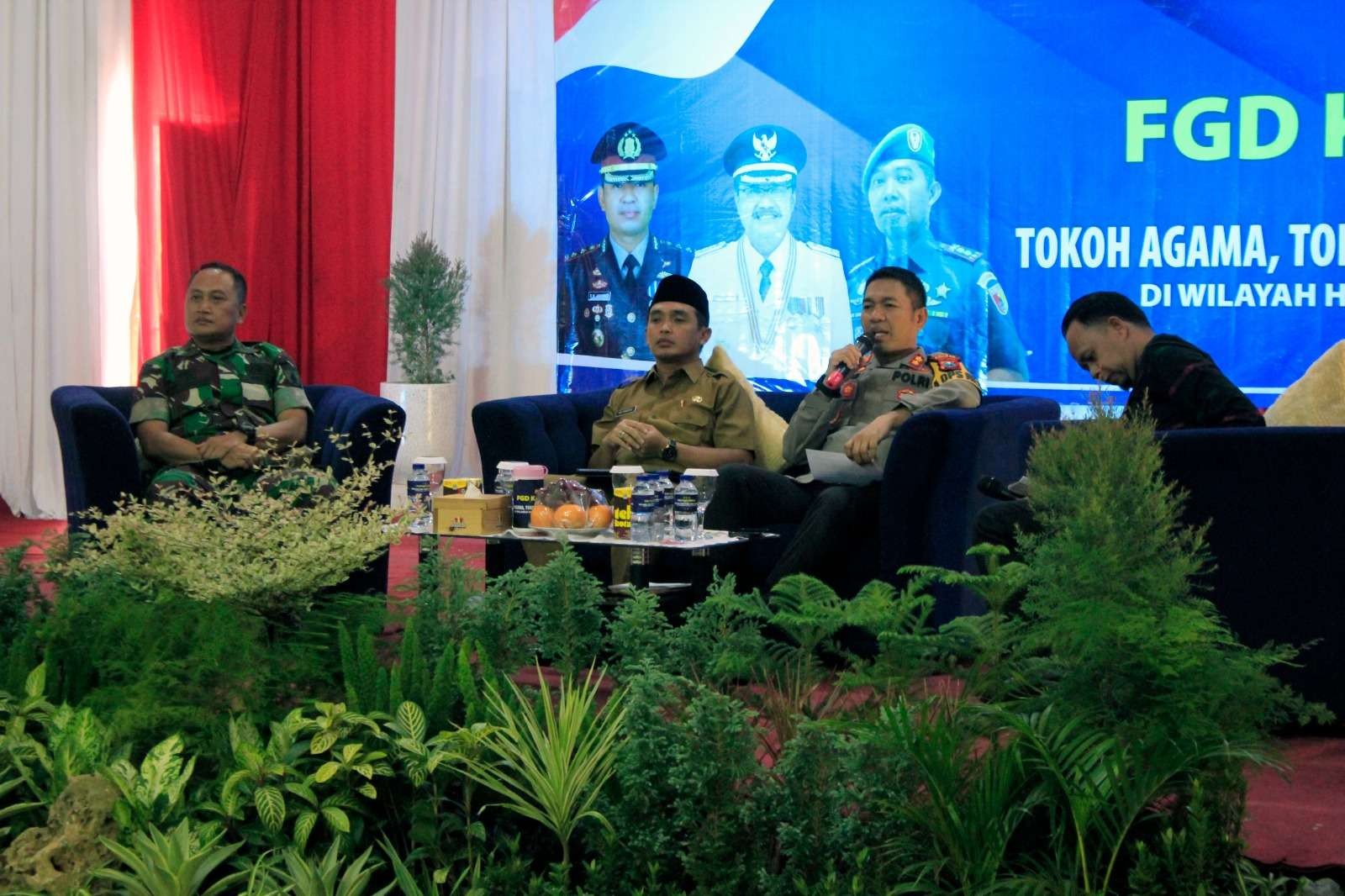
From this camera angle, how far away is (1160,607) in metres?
1.87

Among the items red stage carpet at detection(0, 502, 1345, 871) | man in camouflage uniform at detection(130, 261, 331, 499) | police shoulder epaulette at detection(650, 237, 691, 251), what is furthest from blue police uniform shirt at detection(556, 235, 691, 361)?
red stage carpet at detection(0, 502, 1345, 871)

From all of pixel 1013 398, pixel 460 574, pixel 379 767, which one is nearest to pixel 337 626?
pixel 460 574

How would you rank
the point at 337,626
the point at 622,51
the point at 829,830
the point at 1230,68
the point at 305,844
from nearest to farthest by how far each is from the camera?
the point at 829,830
the point at 305,844
the point at 337,626
the point at 1230,68
the point at 622,51

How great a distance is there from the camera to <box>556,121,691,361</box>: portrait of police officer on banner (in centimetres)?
724

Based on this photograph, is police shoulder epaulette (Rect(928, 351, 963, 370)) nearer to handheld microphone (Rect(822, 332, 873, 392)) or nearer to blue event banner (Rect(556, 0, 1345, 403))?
handheld microphone (Rect(822, 332, 873, 392))

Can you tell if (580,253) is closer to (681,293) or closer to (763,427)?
(681,293)

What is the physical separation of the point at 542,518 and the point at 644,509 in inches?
11.7

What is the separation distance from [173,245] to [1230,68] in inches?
205

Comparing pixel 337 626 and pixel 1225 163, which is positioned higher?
pixel 1225 163

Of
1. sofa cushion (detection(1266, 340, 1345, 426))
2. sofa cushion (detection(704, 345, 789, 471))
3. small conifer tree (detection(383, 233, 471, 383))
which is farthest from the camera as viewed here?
small conifer tree (detection(383, 233, 471, 383))

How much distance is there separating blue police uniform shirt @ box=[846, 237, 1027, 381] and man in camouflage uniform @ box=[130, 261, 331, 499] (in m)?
2.95

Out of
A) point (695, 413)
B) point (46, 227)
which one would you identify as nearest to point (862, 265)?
point (695, 413)

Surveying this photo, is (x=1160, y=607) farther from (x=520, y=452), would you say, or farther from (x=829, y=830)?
(x=520, y=452)

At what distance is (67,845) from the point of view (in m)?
1.93
